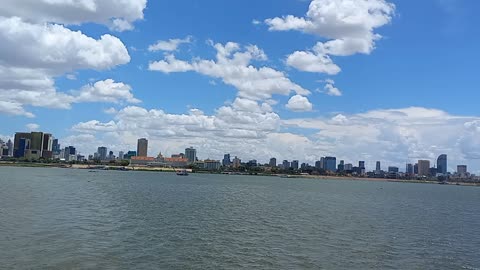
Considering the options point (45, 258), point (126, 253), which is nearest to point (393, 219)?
point (126, 253)

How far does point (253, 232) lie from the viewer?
52.1 metres

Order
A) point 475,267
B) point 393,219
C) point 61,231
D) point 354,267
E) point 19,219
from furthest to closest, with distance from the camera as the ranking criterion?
point 393,219, point 19,219, point 61,231, point 475,267, point 354,267

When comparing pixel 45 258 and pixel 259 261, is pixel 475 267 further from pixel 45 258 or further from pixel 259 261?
pixel 45 258

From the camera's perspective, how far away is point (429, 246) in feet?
163

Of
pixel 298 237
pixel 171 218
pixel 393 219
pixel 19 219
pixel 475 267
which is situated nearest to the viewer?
pixel 475 267

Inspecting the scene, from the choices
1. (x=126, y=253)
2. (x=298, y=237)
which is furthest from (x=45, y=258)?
(x=298, y=237)

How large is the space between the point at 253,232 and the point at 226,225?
5.98 meters

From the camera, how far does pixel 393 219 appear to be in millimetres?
76375

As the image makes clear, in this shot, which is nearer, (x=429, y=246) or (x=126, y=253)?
(x=126, y=253)

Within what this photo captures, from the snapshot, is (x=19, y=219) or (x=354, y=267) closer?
(x=354, y=267)

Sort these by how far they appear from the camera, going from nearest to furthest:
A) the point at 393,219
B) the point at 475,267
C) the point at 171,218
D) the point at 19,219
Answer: the point at 475,267
the point at 19,219
the point at 171,218
the point at 393,219

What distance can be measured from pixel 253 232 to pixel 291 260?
14631 millimetres

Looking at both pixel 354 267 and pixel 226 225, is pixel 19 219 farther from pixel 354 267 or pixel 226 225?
pixel 354 267

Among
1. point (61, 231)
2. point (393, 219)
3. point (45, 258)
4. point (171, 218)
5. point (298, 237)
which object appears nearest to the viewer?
point (45, 258)
